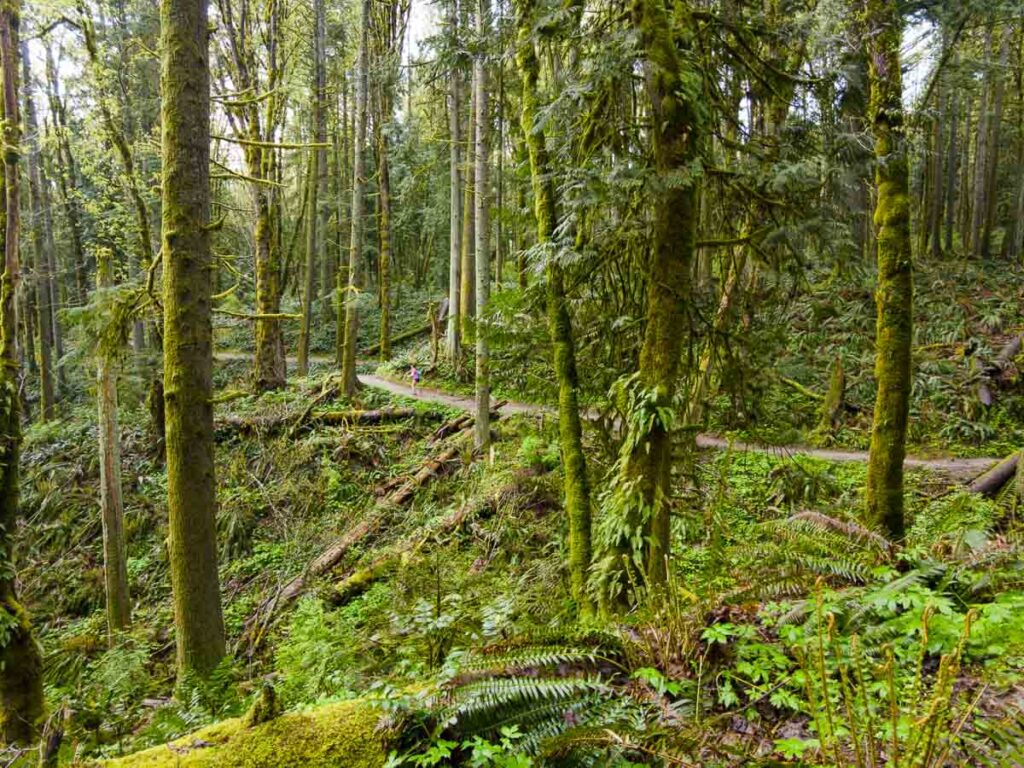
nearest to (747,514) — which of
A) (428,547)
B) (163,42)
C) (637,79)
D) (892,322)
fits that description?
(892,322)

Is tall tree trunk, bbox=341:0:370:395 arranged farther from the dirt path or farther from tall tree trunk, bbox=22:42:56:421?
tall tree trunk, bbox=22:42:56:421

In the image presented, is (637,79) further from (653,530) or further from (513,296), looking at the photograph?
(653,530)

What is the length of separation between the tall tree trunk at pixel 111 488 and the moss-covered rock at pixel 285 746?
22.7 feet

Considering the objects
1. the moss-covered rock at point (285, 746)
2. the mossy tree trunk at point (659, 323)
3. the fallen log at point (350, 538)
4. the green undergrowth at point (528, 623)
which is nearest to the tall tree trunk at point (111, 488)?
the green undergrowth at point (528, 623)

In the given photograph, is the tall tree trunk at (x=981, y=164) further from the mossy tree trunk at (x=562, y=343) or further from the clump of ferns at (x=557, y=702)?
the clump of ferns at (x=557, y=702)

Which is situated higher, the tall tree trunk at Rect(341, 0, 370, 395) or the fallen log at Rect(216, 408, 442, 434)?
the tall tree trunk at Rect(341, 0, 370, 395)

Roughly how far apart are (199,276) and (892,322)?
604 cm

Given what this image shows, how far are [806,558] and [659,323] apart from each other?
5.83 ft

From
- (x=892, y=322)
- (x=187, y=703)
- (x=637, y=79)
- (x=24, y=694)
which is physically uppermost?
(x=637, y=79)

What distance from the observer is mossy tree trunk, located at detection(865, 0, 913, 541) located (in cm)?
480

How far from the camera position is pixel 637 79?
12.8 ft

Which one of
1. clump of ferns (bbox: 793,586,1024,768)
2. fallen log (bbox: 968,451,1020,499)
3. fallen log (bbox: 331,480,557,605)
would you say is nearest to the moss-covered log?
fallen log (bbox: 331,480,557,605)

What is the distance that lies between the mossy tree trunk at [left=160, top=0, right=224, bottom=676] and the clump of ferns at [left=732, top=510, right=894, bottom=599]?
13.5ft

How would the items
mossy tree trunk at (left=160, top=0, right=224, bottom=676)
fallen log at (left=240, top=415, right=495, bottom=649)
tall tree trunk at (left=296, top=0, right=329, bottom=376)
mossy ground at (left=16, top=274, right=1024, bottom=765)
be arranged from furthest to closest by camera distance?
tall tree trunk at (left=296, top=0, right=329, bottom=376) < fallen log at (left=240, top=415, right=495, bottom=649) < mossy tree trunk at (left=160, top=0, right=224, bottom=676) < mossy ground at (left=16, top=274, right=1024, bottom=765)
